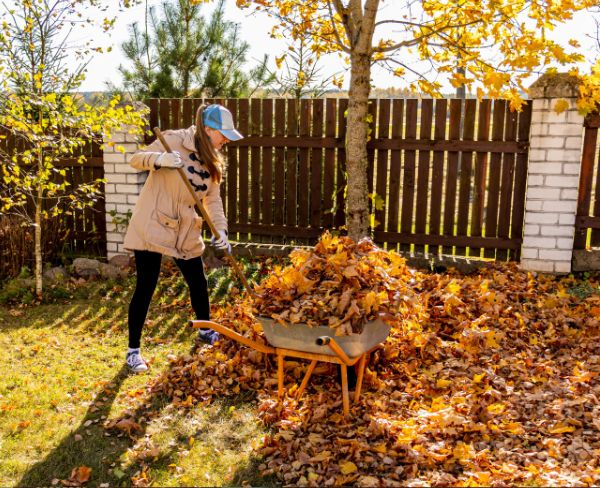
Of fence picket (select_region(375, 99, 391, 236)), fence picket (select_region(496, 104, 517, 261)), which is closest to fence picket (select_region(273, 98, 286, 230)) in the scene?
Answer: fence picket (select_region(375, 99, 391, 236))

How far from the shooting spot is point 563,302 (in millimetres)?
5809

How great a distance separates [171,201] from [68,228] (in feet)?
13.7

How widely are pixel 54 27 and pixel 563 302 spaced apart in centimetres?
593

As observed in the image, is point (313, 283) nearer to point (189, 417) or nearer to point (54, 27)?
point (189, 417)

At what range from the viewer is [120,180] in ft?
24.8

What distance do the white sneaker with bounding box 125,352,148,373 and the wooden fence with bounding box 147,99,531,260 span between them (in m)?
3.23

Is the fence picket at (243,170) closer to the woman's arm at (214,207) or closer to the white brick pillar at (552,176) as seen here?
the woman's arm at (214,207)

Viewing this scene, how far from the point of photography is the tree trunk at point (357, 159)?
6586 millimetres

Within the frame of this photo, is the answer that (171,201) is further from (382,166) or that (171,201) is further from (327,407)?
(382,166)

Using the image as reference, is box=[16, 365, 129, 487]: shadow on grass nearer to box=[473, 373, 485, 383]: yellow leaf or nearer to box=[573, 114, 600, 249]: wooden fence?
box=[473, 373, 485, 383]: yellow leaf

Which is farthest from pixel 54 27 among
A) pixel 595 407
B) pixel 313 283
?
pixel 595 407

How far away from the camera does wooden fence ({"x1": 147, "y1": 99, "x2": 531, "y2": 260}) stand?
693 cm

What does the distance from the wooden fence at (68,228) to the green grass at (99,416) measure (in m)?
1.58

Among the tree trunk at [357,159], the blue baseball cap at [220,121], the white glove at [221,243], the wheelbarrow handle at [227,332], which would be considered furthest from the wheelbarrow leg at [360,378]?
the tree trunk at [357,159]
